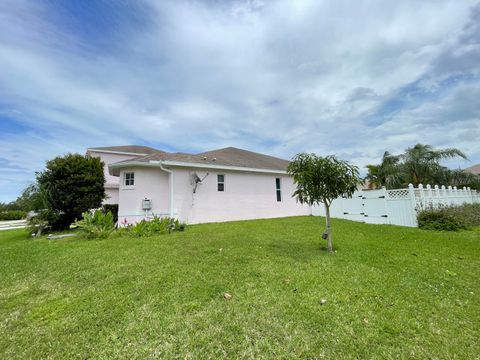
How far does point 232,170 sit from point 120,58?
724 centimetres

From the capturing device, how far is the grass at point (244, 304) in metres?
2.11

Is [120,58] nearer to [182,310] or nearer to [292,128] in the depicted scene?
Answer: [182,310]

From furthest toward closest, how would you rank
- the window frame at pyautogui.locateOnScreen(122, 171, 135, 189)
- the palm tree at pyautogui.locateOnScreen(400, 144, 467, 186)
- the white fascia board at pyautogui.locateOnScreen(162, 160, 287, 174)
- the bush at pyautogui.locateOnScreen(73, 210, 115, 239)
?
the palm tree at pyautogui.locateOnScreen(400, 144, 467, 186)
the window frame at pyautogui.locateOnScreen(122, 171, 135, 189)
the white fascia board at pyautogui.locateOnScreen(162, 160, 287, 174)
the bush at pyautogui.locateOnScreen(73, 210, 115, 239)

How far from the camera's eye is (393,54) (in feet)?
30.7

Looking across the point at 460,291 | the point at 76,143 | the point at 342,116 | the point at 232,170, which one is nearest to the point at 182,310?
the point at 460,291

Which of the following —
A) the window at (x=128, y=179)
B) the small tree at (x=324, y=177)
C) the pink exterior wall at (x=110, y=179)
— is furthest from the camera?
the pink exterior wall at (x=110, y=179)

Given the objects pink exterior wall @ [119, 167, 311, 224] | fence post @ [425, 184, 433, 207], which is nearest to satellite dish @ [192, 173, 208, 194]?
pink exterior wall @ [119, 167, 311, 224]

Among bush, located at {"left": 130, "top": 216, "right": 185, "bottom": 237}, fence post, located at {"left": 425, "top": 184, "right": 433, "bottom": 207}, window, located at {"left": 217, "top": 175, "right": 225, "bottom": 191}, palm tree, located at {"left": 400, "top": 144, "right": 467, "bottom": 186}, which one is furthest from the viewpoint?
palm tree, located at {"left": 400, "top": 144, "right": 467, "bottom": 186}

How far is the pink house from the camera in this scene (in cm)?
1056

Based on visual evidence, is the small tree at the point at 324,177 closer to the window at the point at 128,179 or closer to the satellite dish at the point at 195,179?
the satellite dish at the point at 195,179

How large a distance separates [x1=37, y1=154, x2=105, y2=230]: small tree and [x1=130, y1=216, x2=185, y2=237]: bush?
4428 mm

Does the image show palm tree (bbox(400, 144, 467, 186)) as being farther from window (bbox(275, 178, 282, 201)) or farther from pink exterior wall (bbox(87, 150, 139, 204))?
pink exterior wall (bbox(87, 150, 139, 204))

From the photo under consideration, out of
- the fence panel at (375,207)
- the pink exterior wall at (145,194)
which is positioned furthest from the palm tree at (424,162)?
the pink exterior wall at (145,194)

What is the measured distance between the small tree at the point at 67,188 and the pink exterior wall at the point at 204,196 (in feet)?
5.28
